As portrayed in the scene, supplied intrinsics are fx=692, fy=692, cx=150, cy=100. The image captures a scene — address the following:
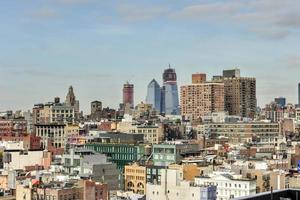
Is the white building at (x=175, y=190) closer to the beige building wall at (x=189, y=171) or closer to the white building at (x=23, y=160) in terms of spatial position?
the beige building wall at (x=189, y=171)

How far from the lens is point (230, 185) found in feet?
229

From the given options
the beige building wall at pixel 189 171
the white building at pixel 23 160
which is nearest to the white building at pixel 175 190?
the beige building wall at pixel 189 171

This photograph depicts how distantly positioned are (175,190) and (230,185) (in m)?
5.66

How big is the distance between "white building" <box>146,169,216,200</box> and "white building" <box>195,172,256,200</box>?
2.40m

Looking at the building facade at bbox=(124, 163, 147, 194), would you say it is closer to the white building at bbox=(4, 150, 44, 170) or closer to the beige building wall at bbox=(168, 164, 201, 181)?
the beige building wall at bbox=(168, 164, 201, 181)

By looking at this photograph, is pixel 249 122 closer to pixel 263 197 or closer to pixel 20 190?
pixel 20 190

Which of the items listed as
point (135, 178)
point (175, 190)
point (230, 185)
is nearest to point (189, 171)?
point (135, 178)

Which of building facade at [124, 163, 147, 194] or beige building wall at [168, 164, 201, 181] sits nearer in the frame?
beige building wall at [168, 164, 201, 181]

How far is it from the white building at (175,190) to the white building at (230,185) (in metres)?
2.40

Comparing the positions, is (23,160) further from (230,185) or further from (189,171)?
(230,185)

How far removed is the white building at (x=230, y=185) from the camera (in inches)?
2714

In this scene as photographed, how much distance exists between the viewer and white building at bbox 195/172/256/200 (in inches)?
2714

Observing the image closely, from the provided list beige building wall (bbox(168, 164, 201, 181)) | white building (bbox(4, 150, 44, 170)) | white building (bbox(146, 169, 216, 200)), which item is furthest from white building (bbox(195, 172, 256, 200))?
white building (bbox(4, 150, 44, 170))

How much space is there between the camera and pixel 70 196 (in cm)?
6544
